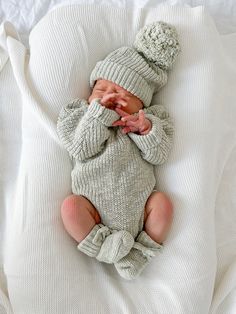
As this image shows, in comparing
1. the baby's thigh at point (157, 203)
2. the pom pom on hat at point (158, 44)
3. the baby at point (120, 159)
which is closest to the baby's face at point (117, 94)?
the baby at point (120, 159)

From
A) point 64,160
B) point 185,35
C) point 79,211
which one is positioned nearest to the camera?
point 79,211

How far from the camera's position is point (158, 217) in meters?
1.36

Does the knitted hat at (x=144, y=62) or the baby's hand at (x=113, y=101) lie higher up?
the knitted hat at (x=144, y=62)

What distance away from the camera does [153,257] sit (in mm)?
1364

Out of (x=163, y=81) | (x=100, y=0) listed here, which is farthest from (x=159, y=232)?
(x=100, y=0)

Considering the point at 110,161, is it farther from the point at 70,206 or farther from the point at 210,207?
the point at 210,207

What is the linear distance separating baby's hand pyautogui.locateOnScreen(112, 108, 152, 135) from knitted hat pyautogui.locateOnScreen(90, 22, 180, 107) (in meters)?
0.07

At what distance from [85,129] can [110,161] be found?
0.10m

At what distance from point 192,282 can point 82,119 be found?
487 mm

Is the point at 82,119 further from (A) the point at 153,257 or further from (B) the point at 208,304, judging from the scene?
(B) the point at 208,304

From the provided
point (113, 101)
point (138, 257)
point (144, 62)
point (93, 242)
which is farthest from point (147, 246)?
point (144, 62)

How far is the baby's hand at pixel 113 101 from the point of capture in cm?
139

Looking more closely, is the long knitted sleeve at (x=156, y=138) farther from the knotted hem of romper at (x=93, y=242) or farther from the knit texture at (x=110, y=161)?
the knotted hem of romper at (x=93, y=242)

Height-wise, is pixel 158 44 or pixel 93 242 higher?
pixel 158 44
